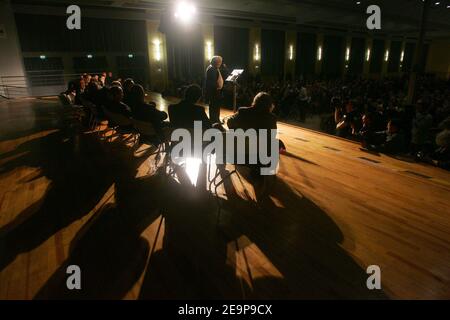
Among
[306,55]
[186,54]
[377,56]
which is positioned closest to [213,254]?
[186,54]

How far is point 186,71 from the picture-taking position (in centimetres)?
1498

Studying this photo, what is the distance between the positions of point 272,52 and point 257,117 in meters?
16.5

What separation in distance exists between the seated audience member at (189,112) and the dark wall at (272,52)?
15478mm

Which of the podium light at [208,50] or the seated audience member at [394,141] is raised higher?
the podium light at [208,50]

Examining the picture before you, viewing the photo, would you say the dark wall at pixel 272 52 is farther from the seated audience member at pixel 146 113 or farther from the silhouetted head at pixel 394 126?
the seated audience member at pixel 146 113

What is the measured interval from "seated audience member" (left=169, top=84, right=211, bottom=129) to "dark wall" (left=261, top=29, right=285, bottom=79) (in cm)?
1548

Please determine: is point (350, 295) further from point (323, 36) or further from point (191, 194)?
point (323, 36)

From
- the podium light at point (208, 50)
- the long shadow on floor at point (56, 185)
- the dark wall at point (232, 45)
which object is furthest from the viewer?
the dark wall at point (232, 45)

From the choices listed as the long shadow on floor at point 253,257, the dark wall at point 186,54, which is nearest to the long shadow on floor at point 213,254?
the long shadow on floor at point 253,257

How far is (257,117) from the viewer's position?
2.87m

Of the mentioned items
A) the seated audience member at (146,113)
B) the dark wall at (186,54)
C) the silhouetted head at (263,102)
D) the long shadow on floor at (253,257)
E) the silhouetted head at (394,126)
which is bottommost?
the long shadow on floor at (253,257)

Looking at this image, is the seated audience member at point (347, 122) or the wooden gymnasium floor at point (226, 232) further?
the seated audience member at point (347, 122)

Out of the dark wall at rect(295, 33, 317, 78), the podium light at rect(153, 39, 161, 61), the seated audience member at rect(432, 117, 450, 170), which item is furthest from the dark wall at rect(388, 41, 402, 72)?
the seated audience member at rect(432, 117, 450, 170)

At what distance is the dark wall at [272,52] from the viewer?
685 inches
